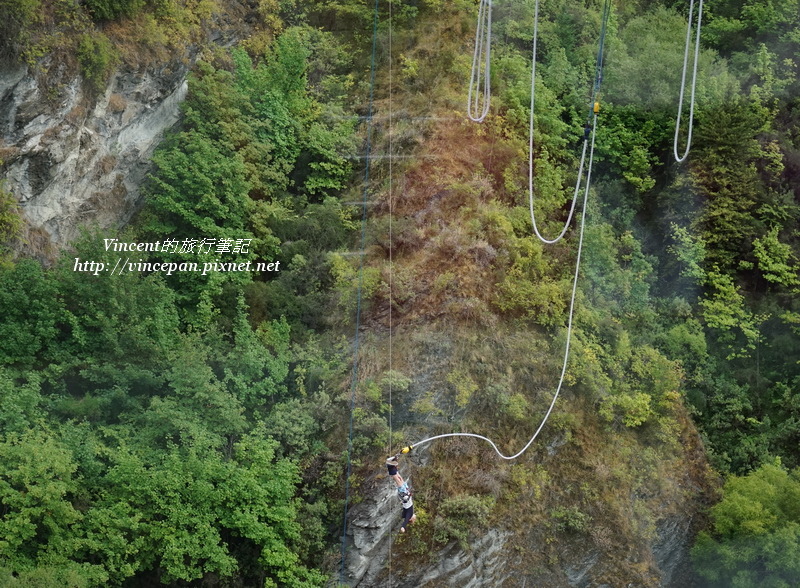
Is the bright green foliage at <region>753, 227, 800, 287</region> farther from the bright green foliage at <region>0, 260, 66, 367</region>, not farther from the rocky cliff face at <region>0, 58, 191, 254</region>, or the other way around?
the bright green foliage at <region>0, 260, 66, 367</region>

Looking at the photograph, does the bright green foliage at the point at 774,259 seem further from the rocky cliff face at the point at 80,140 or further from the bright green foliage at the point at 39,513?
the bright green foliage at the point at 39,513

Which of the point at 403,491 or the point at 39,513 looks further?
the point at 403,491

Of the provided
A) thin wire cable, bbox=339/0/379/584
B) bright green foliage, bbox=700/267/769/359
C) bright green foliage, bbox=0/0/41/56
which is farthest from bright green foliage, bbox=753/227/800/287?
bright green foliage, bbox=0/0/41/56

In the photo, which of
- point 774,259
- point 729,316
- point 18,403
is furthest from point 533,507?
point 18,403

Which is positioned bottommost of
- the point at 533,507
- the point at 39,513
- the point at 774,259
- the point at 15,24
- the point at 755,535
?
the point at 755,535

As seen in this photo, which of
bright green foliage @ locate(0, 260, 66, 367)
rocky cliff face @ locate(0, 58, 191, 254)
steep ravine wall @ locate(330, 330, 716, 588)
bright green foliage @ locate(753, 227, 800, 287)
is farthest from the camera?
bright green foliage @ locate(753, 227, 800, 287)

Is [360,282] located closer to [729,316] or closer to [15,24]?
[15,24]
